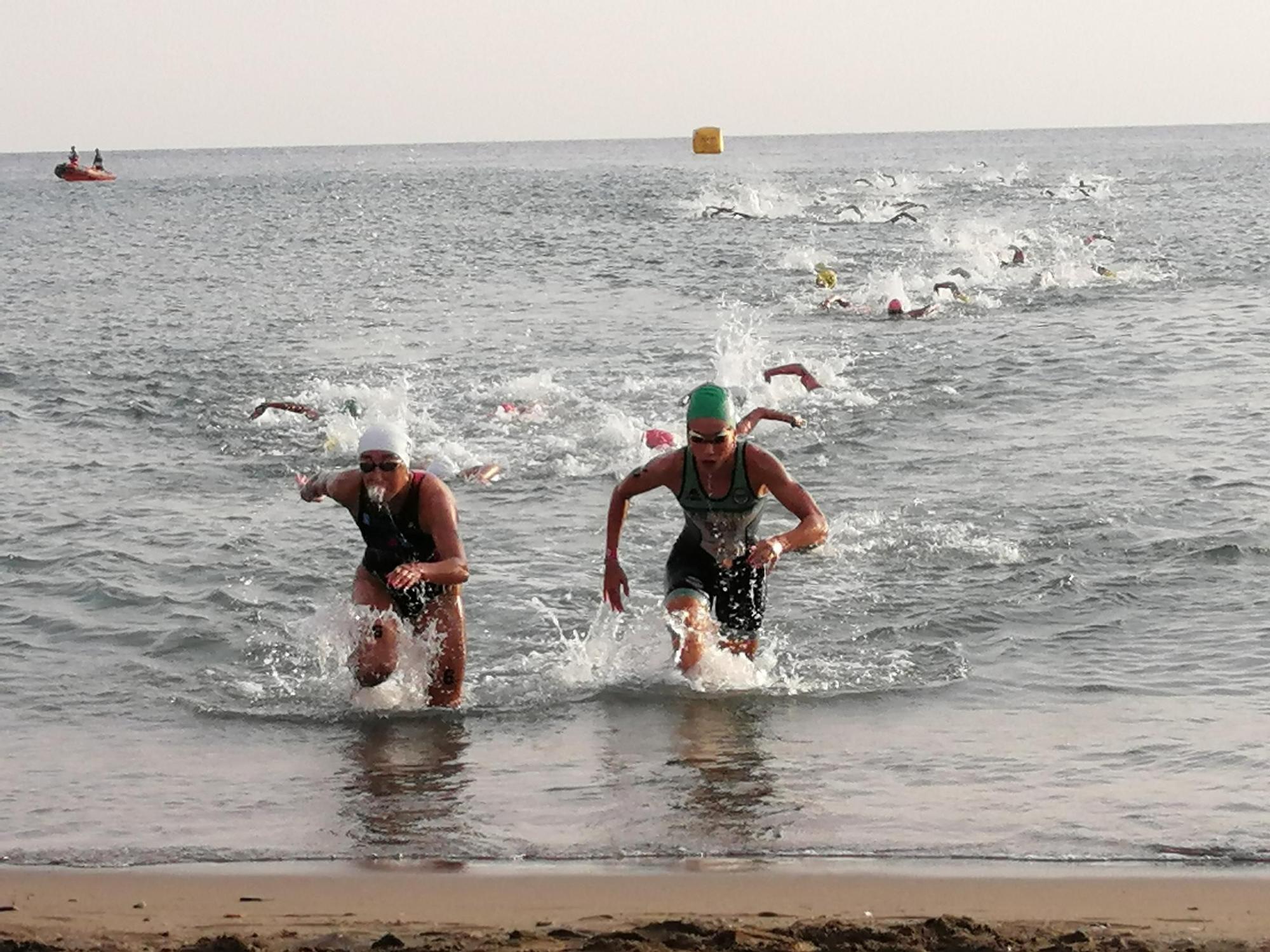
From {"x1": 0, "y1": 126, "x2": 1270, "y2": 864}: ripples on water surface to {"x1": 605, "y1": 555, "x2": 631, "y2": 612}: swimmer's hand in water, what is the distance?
1.91 feet

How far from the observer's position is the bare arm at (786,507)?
7234 millimetres

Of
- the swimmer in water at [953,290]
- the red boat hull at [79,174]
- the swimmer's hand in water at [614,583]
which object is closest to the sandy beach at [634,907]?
the swimmer's hand in water at [614,583]

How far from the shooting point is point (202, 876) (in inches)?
226

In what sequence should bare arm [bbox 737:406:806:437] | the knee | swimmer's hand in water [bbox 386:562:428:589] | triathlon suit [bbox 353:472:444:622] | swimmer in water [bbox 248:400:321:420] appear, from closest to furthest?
1. swimmer's hand in water [bbox 386:562:428:589]
2. triathlon suit [bbox 353:472:444:622]
3. the knee
4. bare arm [bbox 737:406:806:437]
5. swimmer in water [bbox 248:400:321:420]

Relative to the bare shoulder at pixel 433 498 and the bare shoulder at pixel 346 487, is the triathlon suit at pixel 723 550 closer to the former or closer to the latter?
the bare shoulder at pixel 433 498

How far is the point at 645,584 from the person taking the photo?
10969 millimetres

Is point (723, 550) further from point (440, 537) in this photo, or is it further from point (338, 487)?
point (338, 487)

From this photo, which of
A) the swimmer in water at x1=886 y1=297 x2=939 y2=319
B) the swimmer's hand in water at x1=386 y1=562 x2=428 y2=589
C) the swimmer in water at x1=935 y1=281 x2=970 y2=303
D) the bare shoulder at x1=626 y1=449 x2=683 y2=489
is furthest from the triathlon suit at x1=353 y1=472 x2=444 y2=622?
the swimmer in water at x1=935 y1=281 x2=970 y2=303

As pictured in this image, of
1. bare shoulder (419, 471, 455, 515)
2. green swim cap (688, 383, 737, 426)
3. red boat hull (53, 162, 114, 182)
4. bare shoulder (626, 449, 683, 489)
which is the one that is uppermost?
red boat hull (53, 162, 114, 182)

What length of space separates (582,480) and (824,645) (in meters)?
4.84

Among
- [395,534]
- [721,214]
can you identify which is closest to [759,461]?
[395,534]

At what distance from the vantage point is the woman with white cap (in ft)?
25.2

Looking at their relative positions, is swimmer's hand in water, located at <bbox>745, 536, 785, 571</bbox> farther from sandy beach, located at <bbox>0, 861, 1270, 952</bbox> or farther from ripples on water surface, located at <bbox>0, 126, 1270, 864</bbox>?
sandy beach, located at <bbox>0, 861, 1270, 952</bbox>

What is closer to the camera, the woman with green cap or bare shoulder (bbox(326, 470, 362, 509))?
the woman with green cap
